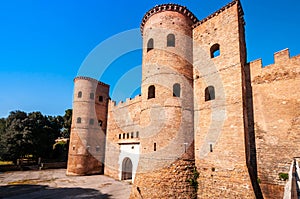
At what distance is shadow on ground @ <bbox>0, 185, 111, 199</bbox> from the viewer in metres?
12.5

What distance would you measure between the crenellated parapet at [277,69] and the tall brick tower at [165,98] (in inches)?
152

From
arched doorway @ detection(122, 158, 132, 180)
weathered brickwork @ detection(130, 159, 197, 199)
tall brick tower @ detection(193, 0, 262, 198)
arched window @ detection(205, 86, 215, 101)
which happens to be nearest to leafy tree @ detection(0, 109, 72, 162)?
arched doorway @ detection(122, 158, 132, 180)

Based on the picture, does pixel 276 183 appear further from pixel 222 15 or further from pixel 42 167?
pixel 42 167

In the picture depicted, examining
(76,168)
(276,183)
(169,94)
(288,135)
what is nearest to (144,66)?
(169,94)

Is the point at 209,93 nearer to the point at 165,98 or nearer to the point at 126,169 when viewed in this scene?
the point at 165,98

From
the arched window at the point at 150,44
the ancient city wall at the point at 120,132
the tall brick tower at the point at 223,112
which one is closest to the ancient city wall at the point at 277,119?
the tall brick tower at the point at 223,112

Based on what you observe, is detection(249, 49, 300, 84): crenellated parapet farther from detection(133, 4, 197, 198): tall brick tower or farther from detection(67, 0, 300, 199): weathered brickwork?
detection(133, 4, 197, 198): tall brick tower

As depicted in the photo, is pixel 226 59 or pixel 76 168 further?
pixel 76 168

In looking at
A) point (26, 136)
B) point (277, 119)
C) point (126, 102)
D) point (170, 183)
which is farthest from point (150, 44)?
point (26, 136)

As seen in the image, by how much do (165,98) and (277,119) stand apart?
613 centimetres

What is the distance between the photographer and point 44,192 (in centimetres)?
1358

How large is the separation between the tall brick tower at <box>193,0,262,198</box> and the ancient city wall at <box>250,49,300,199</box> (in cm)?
49

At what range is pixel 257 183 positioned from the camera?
31.3 feet

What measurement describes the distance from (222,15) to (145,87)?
22.3 feet
